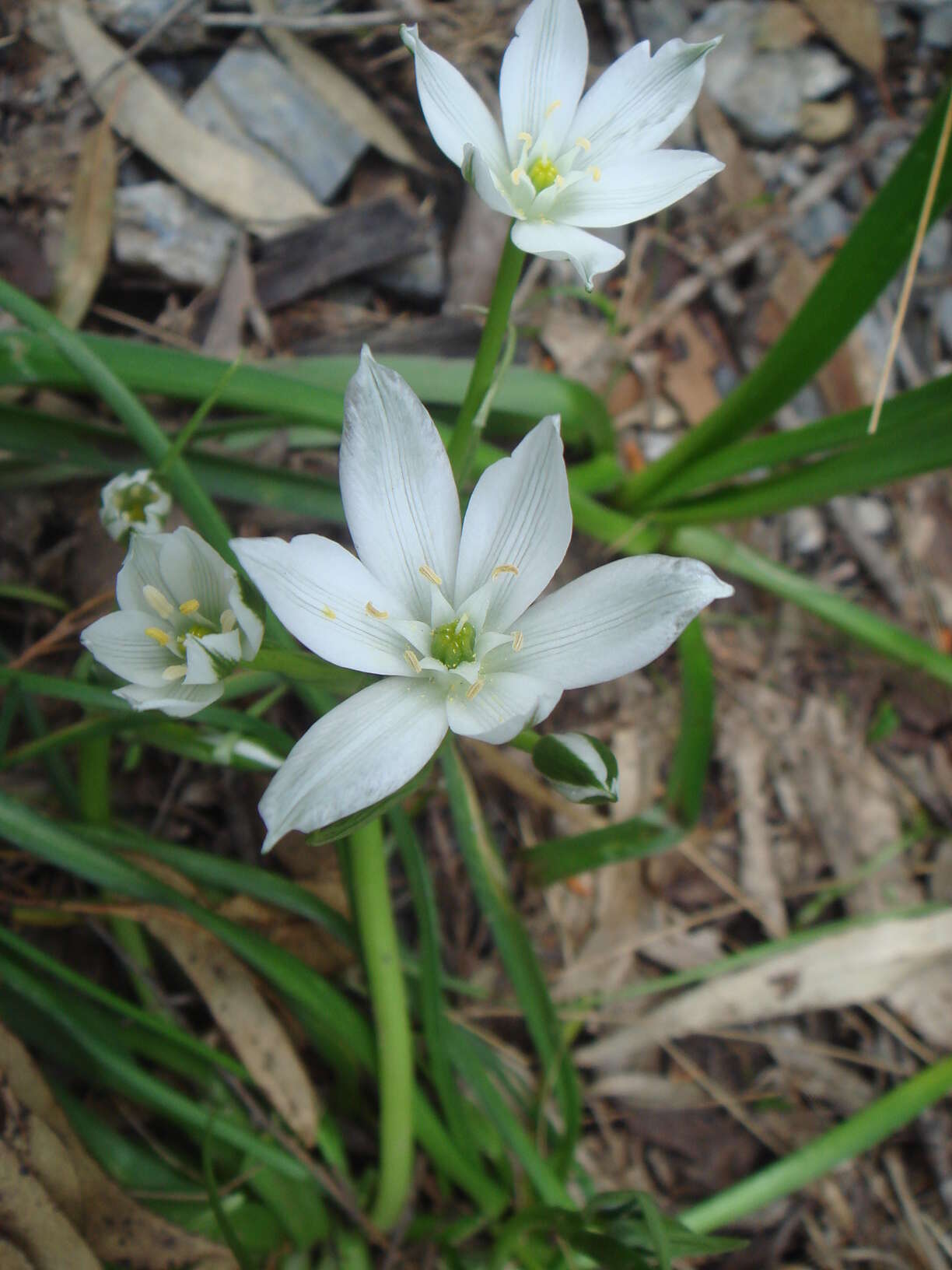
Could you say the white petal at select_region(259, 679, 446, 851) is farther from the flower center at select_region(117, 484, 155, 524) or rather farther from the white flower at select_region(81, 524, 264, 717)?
the flower center at select_region(117, 484, 155, 524)

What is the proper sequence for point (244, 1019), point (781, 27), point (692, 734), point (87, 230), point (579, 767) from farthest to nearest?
point (781, 27), point (87, 230), point (692, 734), point (244, 1019), point (579, 767)

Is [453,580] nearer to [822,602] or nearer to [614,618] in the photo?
[614,618]

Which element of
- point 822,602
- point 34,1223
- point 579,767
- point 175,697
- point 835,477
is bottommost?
point 822,602

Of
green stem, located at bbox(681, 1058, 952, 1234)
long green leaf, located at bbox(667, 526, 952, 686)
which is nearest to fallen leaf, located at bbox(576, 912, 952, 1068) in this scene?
green stem, located at bbox(681, 1058, 952, 1234)

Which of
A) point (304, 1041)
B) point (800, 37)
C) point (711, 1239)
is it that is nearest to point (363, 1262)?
point (304, 1041)

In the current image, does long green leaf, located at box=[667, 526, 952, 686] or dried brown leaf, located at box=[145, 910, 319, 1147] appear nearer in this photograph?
dried brown leaf, located at box=[145, 910, 319, 1147]

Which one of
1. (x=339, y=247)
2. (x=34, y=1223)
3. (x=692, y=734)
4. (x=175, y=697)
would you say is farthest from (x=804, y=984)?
(x=339, y=247)
